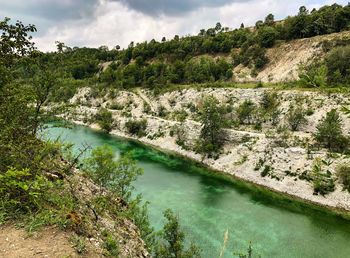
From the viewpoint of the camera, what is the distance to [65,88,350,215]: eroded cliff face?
91.3 ft

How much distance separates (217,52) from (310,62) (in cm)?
4084

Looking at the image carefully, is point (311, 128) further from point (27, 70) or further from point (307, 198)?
point (27, 70)

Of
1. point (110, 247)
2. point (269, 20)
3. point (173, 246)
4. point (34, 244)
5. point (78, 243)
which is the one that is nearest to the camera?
point (34, 244)

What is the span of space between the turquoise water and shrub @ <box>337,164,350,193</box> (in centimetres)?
461

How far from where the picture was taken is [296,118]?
37938mm

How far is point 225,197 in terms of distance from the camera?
28.0 m

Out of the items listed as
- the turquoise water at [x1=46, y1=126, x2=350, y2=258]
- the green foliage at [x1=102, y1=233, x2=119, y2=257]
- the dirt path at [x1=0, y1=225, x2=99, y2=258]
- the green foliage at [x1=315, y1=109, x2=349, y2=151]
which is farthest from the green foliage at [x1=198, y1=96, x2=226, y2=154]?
the dirt path at [x1=0, y1=225, x2=99, y2=258]

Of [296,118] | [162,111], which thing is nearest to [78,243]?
[296,118]

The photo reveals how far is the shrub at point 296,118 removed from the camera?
1480 inches

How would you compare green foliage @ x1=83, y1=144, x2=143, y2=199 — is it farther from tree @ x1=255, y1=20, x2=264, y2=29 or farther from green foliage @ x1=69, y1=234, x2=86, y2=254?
tree @ x1=255, y1=20, x2=264, y2=29

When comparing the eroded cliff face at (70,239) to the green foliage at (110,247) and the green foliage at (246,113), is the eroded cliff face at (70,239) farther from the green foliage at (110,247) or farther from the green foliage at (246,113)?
the green foliage at (246,113)

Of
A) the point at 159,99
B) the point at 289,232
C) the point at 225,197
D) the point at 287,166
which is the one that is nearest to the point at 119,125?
the point at 159,99

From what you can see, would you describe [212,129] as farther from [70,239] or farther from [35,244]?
[35,244]

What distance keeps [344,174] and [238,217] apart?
47.4 ft
